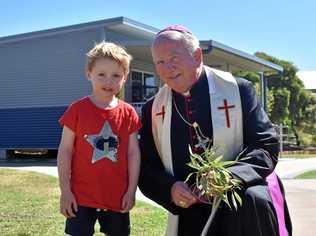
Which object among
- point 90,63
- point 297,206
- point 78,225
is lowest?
point 297,206

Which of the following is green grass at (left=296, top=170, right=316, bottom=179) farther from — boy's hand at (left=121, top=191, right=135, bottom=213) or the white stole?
the white stole

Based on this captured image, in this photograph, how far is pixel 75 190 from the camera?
3963 mm

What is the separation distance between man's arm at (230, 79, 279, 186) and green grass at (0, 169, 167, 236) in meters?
3.47

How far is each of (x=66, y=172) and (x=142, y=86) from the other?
67.9 ft

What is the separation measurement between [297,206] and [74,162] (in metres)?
6.19

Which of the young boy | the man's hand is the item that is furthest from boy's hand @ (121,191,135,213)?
the man's hand

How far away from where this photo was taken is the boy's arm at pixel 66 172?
3898 millimetres

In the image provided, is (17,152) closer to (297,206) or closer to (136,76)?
(136,76)

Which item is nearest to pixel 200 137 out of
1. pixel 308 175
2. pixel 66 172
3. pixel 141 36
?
pixel 66 172

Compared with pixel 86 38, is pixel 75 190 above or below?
below

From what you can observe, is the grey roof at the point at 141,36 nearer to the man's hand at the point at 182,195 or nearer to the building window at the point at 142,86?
the building window at the point at 142,86

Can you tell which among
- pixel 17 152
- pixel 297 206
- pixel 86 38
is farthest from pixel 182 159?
pixel 17 152

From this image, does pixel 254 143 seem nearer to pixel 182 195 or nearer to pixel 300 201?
pixel 182 195

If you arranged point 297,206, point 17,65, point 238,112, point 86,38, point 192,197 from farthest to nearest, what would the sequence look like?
point 17,65
point 86,38
point 297,206
point 238,112
point 192,197
